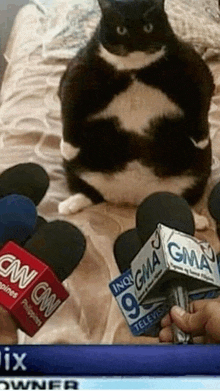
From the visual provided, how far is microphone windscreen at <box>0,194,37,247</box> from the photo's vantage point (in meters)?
0.84

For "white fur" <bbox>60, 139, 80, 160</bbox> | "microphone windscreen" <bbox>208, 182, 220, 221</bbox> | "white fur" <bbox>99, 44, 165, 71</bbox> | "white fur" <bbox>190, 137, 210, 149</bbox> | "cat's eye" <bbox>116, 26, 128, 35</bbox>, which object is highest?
"cat's eye" <bbox>116, 26, 128, 35</bbox>

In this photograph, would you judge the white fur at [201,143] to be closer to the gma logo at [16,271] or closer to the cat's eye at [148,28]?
the cat's eye at [148,28]

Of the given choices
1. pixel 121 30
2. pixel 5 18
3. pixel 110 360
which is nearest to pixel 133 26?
pixel 121 30

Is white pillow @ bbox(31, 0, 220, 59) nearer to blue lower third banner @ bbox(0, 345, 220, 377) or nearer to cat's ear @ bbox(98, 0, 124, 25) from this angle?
cat's ear @ bbox(98, 0, 124, 25)

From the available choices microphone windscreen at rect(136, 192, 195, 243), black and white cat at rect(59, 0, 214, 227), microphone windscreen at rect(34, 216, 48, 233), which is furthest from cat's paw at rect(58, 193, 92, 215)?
microphone windscreen at rect(136, 192, 195, 243)

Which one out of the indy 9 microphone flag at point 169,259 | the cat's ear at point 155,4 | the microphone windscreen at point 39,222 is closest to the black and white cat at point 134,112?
the cat's ear at point 155,4

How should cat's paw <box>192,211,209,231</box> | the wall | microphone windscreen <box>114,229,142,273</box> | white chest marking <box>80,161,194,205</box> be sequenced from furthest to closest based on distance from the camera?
the wall → white chest marking <box>80,161,194,205</box> → cat's paw <box>192,211,209,231</box> → microphone windscreen <box>114,229,142,273</box>

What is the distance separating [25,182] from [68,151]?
0.20 m

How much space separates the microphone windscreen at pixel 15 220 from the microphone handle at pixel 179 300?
0.19 metres

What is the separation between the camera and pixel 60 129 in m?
1.16

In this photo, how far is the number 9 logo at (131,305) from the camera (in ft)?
2.69

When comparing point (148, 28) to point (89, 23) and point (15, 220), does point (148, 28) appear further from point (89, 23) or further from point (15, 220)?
point (15, 220)

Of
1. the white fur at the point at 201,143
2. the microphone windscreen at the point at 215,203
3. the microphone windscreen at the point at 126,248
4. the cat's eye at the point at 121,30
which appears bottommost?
the white fur at the point at 201,143

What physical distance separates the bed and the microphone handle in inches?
1.7
